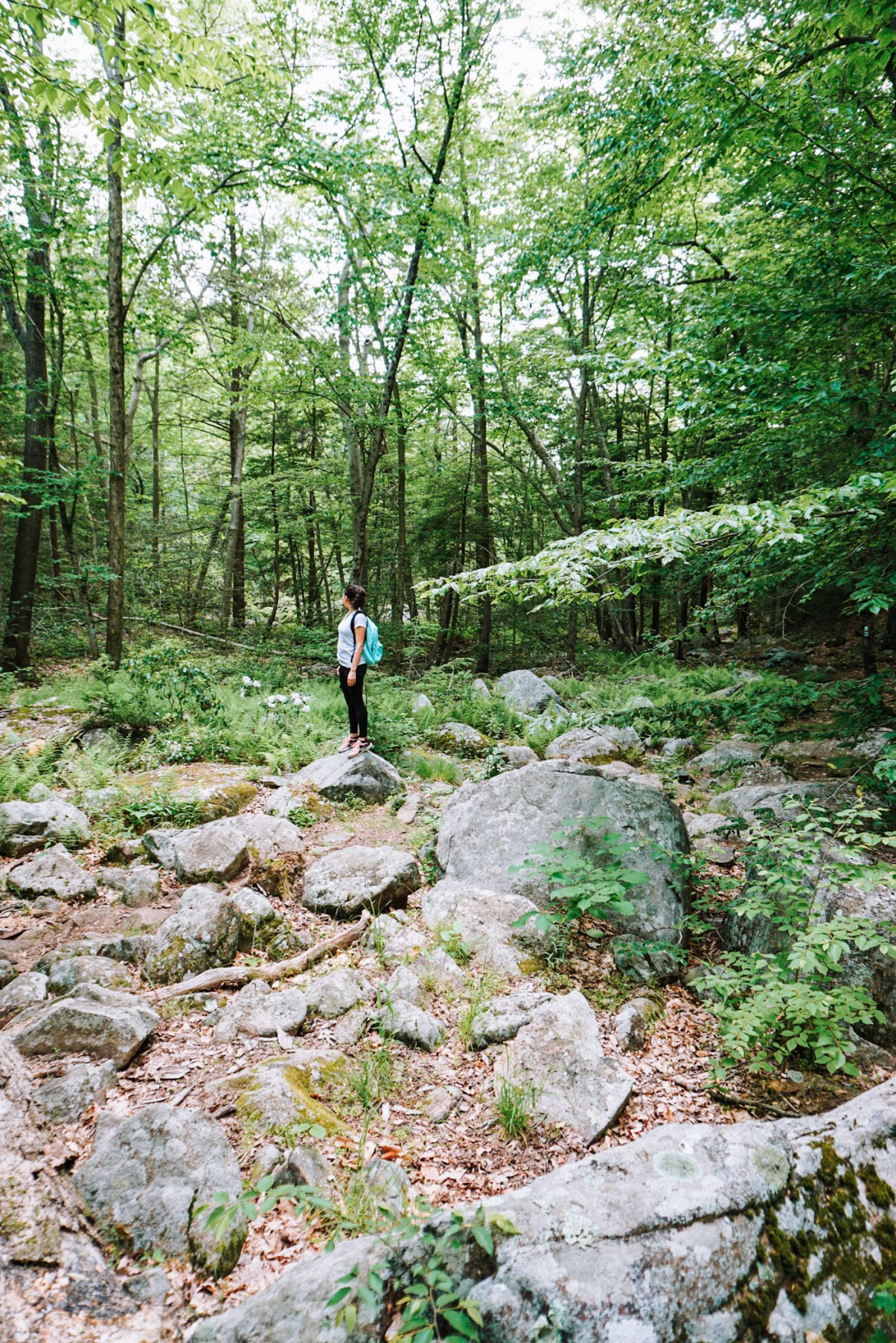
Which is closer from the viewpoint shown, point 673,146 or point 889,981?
point 889,981

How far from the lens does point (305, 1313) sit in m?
1.45

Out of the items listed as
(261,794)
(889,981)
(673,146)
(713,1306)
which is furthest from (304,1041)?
(673,146)

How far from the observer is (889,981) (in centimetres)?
296

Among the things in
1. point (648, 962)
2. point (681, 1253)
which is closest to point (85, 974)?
point (681, 1253)

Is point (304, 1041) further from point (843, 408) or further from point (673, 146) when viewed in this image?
point (673, 146)

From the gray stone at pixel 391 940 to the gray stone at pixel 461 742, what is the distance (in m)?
4.68

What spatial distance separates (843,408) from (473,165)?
14071 mm

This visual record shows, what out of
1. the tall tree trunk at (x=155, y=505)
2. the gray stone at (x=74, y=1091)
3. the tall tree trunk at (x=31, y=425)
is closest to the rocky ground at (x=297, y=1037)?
the gray stone at (x=74, y=1091)

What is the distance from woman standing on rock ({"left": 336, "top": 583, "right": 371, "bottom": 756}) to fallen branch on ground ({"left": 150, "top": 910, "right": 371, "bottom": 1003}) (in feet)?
10.8

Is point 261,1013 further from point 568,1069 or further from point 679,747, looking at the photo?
point 679,747

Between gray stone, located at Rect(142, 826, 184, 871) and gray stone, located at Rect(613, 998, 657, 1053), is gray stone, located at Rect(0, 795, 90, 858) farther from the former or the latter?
gray stone, located at Rect(613, 998, 657, 1053)

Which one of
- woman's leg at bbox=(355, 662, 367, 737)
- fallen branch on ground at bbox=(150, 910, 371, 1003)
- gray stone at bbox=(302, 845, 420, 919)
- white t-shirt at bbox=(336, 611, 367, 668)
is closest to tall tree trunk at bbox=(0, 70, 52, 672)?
white t-shirt at bbox=(336, 611, 367, 668)

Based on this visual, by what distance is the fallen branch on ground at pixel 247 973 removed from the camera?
341 centimetres

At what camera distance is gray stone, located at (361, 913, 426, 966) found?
12.6 feet
